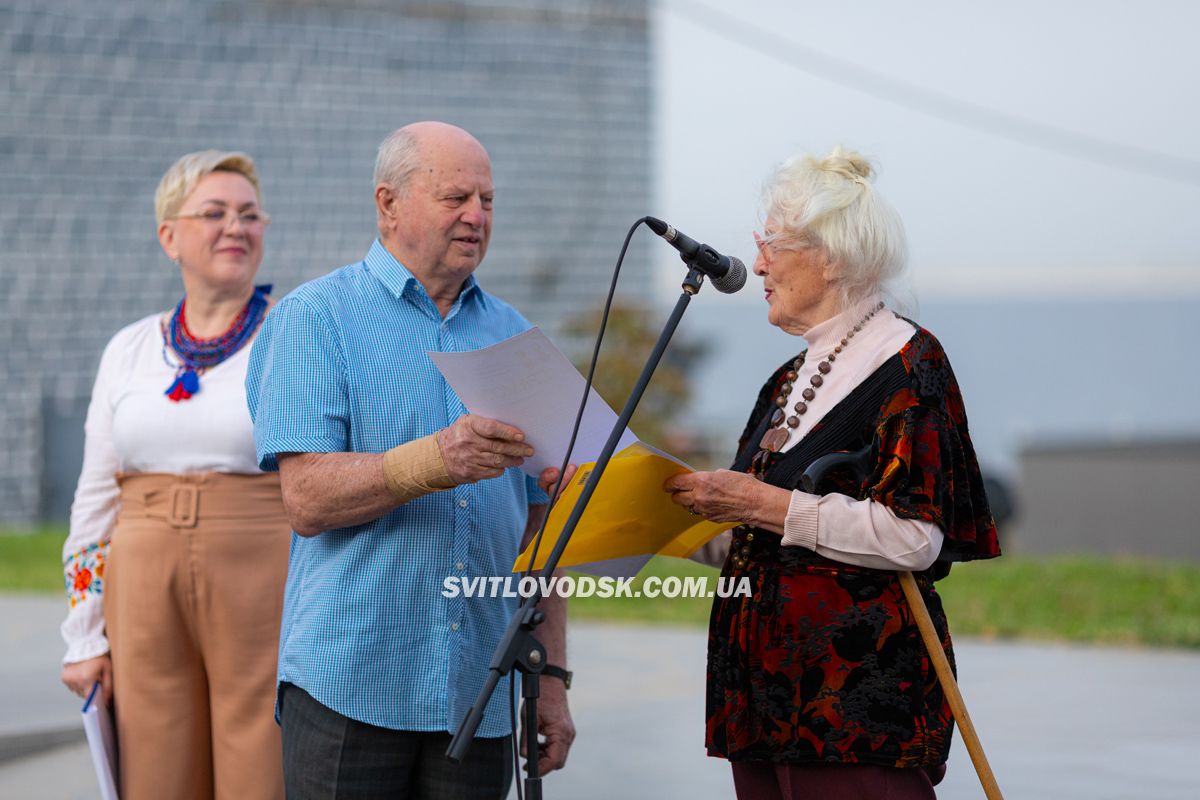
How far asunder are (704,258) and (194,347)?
1.57m

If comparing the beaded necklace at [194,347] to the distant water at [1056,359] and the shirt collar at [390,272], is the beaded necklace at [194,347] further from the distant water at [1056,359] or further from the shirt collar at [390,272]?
the distant water at [1056,359]

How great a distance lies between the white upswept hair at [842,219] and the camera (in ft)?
7.77

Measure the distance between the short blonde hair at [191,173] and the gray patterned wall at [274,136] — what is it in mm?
22278

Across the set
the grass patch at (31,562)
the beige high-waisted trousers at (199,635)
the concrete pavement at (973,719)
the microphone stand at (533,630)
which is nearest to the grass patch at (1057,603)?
the concrete pavement at (973,719)

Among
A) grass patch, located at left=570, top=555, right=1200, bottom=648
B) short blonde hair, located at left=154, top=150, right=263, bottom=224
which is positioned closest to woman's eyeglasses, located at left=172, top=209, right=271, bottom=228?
short blonde hair, located at left=154, top=150, right=263, bottom=224

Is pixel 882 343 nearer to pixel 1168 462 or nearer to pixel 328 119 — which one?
pixel 1168 462

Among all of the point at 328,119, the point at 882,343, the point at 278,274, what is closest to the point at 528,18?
the point at 328,119

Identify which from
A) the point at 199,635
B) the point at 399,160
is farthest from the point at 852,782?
the point at 199,635

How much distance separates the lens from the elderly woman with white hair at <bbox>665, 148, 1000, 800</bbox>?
226cm

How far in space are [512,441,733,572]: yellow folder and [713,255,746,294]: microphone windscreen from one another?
0.98ft

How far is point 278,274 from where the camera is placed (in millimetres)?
28141

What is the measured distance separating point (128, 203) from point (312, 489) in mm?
27676

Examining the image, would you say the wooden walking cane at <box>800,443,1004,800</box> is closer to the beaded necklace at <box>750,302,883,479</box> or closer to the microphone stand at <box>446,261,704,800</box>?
the beaded necklace at <box>750,302,883,479</box>

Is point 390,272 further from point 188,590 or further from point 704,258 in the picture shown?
point 188,590
